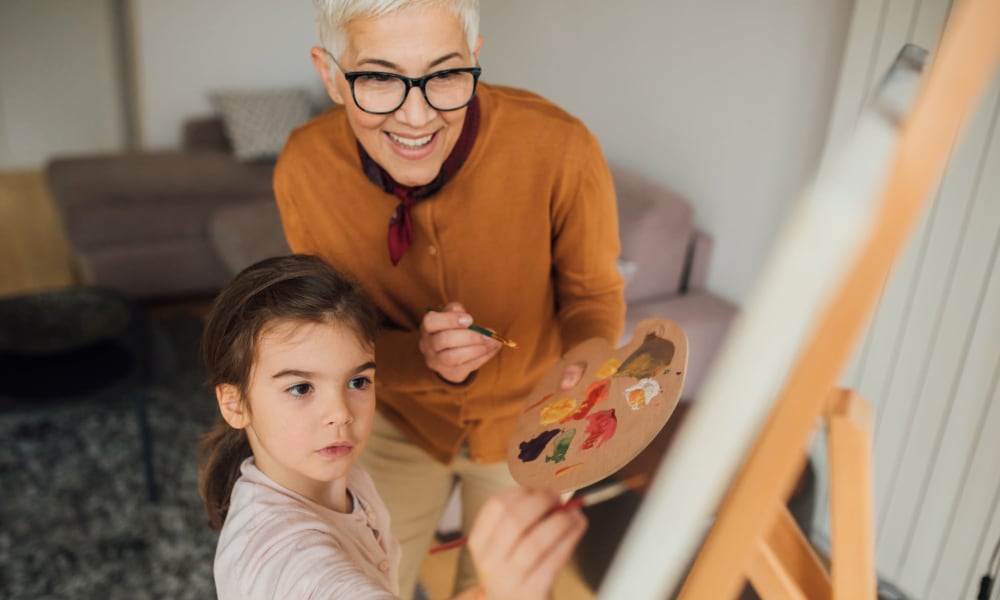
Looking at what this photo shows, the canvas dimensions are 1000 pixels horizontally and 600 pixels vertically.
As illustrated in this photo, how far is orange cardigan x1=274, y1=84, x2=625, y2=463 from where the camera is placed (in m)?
0.78

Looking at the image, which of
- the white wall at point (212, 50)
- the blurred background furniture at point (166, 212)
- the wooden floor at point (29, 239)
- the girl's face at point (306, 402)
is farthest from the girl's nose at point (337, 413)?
the wooden floor at point (29, 239)

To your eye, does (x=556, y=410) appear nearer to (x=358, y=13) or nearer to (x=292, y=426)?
(x=292, y=426)

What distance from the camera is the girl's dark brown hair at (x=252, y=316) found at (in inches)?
26.2

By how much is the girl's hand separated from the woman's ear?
373mm

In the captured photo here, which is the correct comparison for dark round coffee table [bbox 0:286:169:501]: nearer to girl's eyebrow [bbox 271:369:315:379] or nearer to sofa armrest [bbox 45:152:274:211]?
sofa armrest [bbox 45:152:274:211]

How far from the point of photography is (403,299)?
0.83 metres

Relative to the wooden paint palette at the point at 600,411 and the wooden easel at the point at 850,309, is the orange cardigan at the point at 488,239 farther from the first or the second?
the wooden easel at the point at 850,309

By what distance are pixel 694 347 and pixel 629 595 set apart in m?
0.24

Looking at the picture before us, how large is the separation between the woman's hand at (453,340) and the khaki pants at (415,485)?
0.14m

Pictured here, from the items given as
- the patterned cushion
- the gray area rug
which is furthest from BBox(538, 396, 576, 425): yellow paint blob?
the gray area rug

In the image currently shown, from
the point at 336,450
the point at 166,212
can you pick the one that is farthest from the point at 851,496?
the point at 166,212

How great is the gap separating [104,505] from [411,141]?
165 cm

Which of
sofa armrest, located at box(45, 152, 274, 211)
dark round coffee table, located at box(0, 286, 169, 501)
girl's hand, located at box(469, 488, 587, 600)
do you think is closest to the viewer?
girl's hand, located at box(469, 488, 587, 600)

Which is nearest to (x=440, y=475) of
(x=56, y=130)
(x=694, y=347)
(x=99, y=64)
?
(x=694, y=347)
